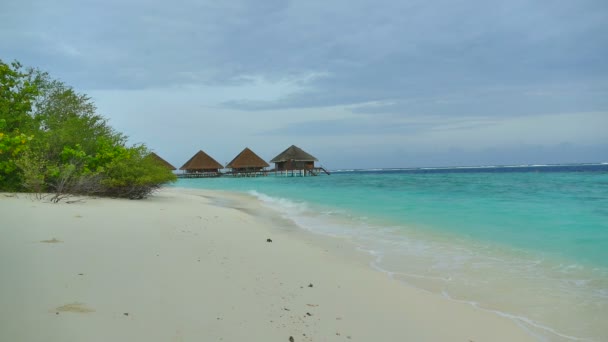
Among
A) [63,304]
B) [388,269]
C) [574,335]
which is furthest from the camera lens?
[388,269]

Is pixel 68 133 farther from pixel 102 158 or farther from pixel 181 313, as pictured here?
pixel 181 313

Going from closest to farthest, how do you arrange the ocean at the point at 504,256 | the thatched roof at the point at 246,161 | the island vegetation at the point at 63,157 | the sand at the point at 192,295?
the sand at the point at 192,295 < the ocean at the point at 504,256 < the island vegetation at the point at 63,157 < the thatched roof at the point at 246,161

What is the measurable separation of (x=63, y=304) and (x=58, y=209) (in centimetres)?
472

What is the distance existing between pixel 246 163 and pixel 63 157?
4362 cm

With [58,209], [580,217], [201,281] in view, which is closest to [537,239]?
[580,217]

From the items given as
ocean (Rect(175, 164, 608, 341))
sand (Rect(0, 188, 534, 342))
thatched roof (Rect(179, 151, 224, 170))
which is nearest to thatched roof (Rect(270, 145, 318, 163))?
thatched roof (Rect(179, 151, 224, 170))

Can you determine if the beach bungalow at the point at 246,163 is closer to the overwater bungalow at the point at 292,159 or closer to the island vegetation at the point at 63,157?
the overwater bungalow at the point at 292,159

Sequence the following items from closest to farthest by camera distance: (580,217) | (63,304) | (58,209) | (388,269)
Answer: (63,304) < (388,269) < (58,209) < (580,217)

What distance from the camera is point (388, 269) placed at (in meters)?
5.04

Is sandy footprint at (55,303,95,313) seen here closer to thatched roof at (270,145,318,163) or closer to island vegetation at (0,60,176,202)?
island vegetation at (0,60,176,202)

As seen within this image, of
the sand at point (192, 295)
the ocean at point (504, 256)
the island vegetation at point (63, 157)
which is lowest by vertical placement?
the ocean at point (504, 256)

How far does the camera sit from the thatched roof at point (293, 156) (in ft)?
166

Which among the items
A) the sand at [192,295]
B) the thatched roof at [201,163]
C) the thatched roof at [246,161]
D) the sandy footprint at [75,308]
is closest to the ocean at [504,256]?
the sand at [192,295]

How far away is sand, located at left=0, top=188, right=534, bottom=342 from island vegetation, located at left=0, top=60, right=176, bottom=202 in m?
3.96
